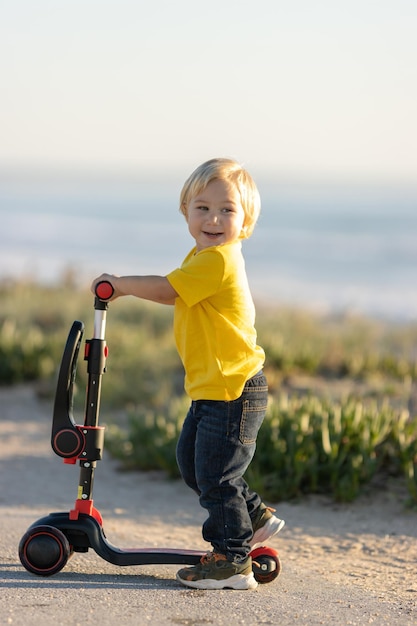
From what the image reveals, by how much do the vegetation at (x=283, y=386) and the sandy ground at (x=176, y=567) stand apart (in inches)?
8.5

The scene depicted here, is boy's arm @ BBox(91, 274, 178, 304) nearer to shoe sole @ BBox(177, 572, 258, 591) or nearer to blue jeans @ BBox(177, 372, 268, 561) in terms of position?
blue jeans @ BBox(177, 372, 268, 561)

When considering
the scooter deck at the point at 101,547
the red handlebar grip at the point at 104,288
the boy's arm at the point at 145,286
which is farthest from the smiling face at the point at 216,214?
the scooter deck at the point at 101,547

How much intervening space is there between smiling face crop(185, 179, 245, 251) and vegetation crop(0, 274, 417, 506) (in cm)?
245

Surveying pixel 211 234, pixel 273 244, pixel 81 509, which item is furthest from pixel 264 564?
pixel 273 244

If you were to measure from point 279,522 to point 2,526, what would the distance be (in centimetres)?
169

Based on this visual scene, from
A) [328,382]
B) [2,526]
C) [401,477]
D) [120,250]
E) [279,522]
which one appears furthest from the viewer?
[120,250]

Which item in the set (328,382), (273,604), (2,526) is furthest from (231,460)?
(328,382)

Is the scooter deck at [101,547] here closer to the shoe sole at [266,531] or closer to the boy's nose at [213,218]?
the shoe sole at [266,531]

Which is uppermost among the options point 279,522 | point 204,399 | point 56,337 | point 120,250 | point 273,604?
point 120,250

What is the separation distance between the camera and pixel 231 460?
4.36 m

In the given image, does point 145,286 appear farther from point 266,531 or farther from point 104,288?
point 266,531

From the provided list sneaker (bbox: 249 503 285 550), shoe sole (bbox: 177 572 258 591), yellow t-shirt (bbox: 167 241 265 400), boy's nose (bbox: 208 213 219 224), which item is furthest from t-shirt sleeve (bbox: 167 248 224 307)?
shoe sole (bbox: 177 572 258 591)

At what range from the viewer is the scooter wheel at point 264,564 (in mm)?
4668

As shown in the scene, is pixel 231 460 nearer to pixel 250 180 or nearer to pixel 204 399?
pixel 204 399
